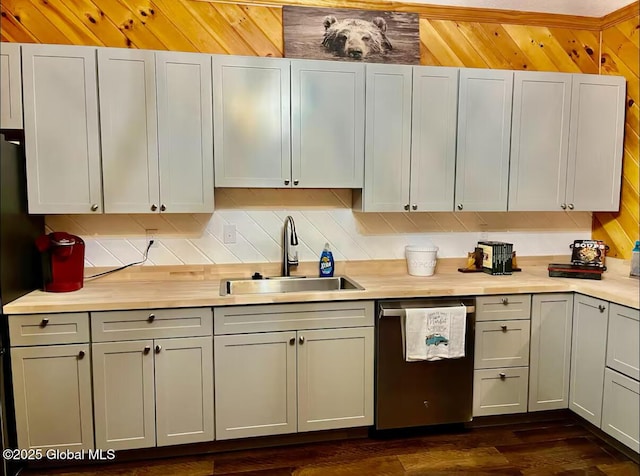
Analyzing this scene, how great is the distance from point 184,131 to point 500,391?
246cm

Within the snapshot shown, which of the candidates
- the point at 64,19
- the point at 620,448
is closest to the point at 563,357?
the point at 620,448

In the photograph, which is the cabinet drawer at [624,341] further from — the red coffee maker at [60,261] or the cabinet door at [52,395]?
the red coffee maker at [60,261]

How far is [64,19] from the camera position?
271 centimetres

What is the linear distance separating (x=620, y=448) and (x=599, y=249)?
1212mm

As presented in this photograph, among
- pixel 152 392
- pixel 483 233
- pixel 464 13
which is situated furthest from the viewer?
pixel 483 233

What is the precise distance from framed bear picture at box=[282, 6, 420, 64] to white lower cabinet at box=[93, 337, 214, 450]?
1993mm

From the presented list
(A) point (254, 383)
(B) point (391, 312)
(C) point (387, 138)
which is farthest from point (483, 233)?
(A) point (254, 383)

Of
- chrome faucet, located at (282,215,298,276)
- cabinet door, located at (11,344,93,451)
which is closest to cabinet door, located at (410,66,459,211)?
chrome faucet, located at (282,215,298,276)

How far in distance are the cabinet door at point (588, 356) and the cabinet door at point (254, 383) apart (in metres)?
1.74

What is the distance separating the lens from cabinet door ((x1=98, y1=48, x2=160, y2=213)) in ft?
8.09

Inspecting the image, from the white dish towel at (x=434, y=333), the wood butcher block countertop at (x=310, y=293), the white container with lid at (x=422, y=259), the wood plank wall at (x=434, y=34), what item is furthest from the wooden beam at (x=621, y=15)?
the white dish towel at (x=434, y=333)

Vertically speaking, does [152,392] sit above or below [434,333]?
below

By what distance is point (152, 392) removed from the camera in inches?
92.8

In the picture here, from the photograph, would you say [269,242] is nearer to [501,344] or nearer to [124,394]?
[124,394]
